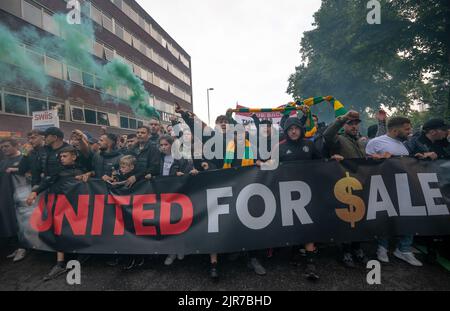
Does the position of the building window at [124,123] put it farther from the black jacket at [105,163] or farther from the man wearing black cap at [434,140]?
the man wearing black cap at [434,140]

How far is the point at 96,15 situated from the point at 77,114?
1020cm

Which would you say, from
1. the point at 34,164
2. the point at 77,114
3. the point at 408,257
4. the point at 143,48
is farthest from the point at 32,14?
the point at 408,257

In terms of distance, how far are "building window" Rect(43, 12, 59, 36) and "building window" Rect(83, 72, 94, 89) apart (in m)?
3.55

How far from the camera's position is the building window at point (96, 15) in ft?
71.4

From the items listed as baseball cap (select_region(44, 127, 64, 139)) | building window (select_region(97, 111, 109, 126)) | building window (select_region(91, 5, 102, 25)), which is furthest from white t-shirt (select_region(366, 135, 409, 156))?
building window (select_region(91, 5, 102, 25))

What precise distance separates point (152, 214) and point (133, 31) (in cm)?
3131

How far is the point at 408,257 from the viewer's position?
3.31m

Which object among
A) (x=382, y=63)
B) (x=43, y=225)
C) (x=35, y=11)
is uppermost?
(x=35, y=11)

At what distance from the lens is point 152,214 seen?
3.44 metres

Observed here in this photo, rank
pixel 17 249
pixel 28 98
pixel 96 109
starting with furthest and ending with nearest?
pixel 96 109 → pixel 28 98 → pixel 17 249

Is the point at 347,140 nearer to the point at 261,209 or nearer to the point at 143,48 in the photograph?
the point at 261,209

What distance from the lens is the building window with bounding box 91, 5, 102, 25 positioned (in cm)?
2177
